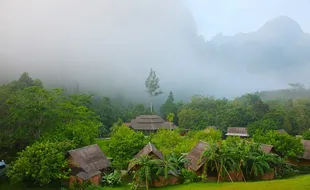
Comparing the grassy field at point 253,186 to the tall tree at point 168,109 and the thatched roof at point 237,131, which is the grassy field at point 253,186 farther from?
the tall tree at point 168,109

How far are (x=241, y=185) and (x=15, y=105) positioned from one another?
23.9m

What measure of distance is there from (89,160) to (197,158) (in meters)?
10.7

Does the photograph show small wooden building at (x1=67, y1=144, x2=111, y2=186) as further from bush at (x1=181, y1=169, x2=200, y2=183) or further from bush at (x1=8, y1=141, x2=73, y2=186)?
bush at (x1=181, y1=169, x2=200, y2=183)

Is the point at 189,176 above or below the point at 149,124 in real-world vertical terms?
below

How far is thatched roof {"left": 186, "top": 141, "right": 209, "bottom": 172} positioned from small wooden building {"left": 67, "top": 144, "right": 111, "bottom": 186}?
8.94 metres

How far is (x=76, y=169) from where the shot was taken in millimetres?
23891

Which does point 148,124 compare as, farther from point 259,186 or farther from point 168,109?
point 259,186

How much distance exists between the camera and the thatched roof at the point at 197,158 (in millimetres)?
24075

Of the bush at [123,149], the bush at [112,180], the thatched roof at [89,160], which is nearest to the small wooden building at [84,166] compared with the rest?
the thatched roof at [89,160]

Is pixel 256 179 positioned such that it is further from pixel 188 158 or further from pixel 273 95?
pixel 273 95

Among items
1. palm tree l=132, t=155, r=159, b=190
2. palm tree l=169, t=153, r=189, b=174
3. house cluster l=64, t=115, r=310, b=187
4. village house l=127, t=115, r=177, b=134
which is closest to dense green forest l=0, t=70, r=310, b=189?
house cluster l=64, t=115, r=310, b=187

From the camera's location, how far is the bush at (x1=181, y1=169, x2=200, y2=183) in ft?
77.6

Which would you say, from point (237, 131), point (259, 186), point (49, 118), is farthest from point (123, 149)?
point (237, 131)

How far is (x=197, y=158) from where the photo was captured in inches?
1013
